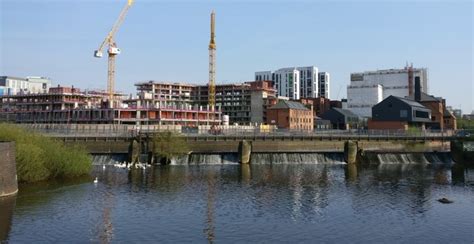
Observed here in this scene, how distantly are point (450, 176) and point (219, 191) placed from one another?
137 ft

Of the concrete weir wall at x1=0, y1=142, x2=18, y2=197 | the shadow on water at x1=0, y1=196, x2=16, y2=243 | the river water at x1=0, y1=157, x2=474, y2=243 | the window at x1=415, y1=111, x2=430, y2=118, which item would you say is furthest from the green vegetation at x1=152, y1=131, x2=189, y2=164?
the window at x1=415, y1=111, x2=430, y2=118

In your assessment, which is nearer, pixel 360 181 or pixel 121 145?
pixel 360 181

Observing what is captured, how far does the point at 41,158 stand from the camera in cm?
6538

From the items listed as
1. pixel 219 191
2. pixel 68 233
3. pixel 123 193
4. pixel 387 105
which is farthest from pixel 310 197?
pixel 387 105

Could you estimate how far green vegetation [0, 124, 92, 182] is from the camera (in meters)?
60.8

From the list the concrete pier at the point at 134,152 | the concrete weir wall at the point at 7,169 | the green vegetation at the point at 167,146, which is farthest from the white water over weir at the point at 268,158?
the concrete weir wall at the point at 7,169

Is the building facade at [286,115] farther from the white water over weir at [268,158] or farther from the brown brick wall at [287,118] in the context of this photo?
the white water over weir at [268,158]

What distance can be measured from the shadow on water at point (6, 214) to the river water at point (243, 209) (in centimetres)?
9

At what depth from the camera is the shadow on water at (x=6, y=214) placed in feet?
125

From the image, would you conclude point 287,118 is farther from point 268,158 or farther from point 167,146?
point 167,146

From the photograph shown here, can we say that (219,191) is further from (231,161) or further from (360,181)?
(231,161)

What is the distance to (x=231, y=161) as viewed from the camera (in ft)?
323

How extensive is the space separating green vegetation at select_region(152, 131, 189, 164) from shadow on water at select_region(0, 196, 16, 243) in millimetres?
43866

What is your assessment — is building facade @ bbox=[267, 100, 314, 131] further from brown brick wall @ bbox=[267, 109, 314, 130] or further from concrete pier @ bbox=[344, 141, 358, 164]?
concrete pier @ bbox=[344, 141, 358, 164]
